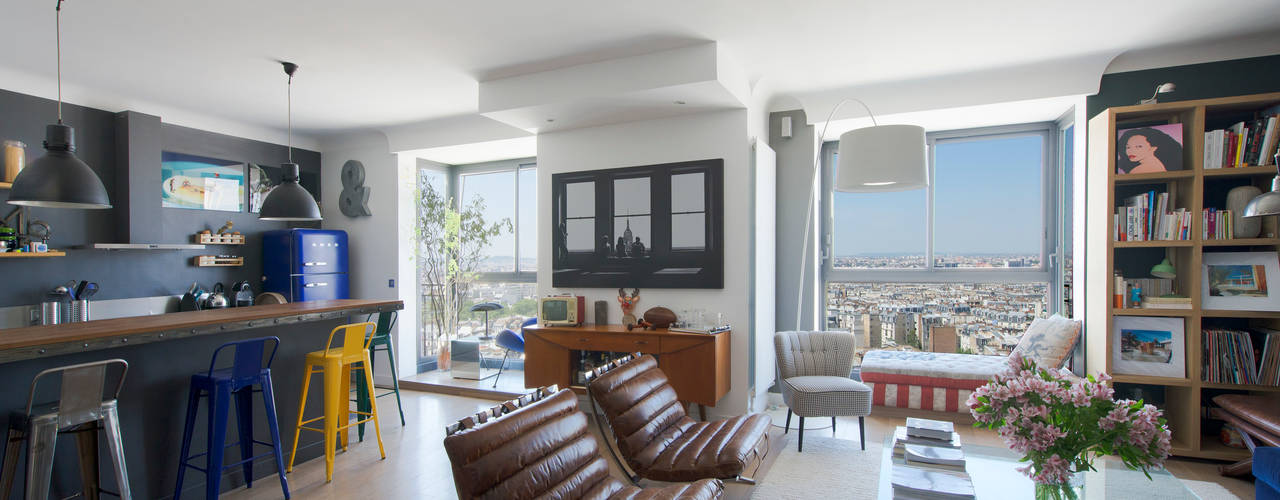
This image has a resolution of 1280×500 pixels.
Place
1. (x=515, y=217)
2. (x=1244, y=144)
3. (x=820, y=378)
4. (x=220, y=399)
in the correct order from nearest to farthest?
(x=220, y=399), (x=1244, y=144), (x=820, y=378), (x=515, y=217)

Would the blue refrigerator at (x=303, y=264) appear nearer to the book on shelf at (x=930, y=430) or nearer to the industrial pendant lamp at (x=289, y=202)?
the industrial pendant lamp at (x=289, y=202)

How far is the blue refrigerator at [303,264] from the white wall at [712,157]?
280cm

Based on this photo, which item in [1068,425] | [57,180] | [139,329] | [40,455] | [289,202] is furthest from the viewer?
[289,202]

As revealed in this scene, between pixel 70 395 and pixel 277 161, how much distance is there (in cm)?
410

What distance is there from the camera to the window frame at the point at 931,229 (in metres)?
4.75

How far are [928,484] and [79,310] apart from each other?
5.72 m

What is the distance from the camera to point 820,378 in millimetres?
4059

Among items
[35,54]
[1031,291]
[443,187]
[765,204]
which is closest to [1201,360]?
[1031,291]

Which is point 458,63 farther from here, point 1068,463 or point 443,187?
point 1068,463

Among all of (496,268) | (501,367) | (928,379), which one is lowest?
(501,367)

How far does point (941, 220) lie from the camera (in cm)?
506

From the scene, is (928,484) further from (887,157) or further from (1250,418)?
(1250,418)

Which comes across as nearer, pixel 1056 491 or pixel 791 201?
pixel 1056 491

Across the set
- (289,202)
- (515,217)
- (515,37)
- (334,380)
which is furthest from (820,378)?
(289,202)
